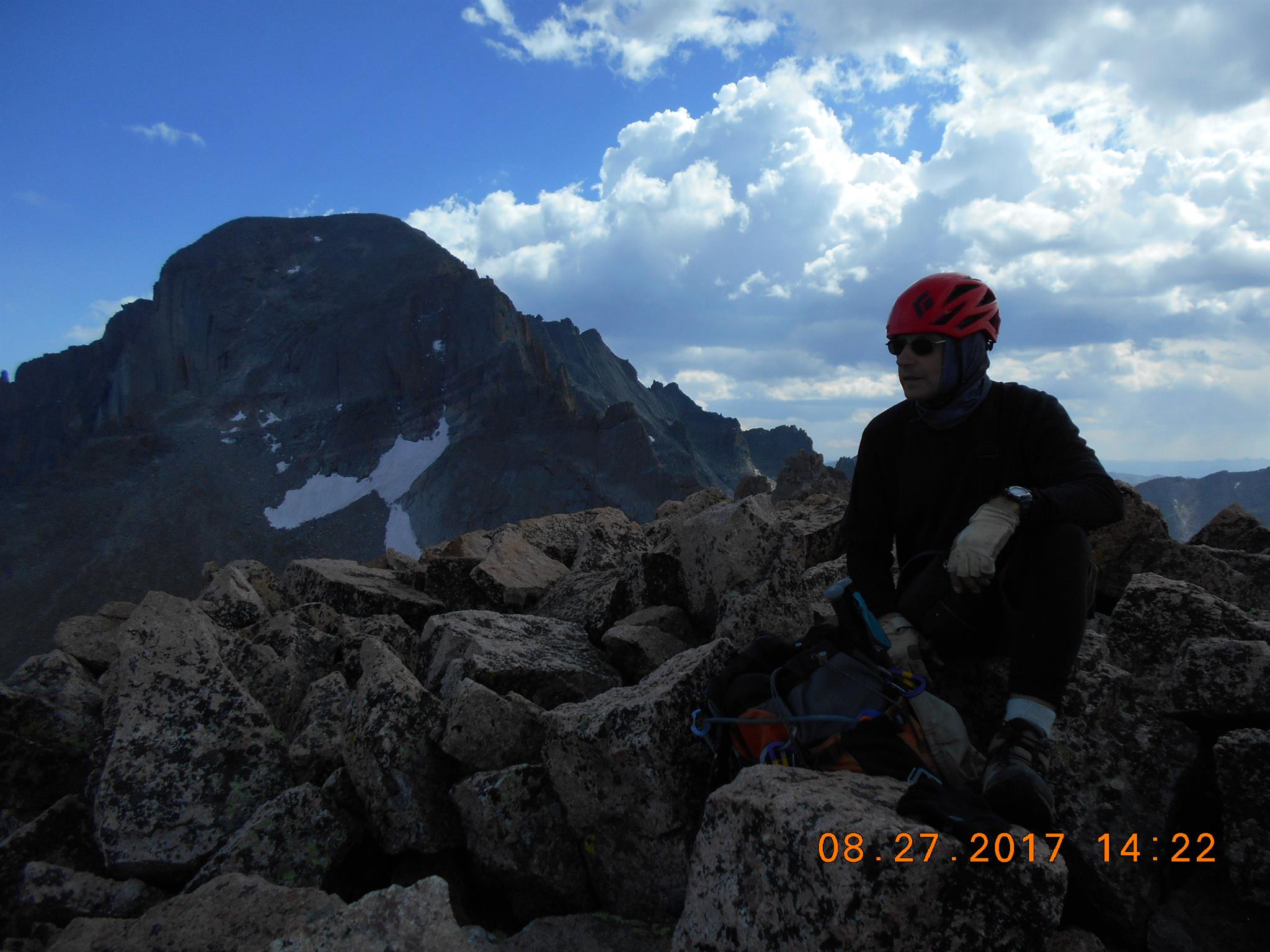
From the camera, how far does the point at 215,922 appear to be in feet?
10.3

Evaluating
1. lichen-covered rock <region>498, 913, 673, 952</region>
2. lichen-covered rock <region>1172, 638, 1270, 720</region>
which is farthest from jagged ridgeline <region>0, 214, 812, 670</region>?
lichen-covered rock <region>1172, 638, 1270, 720</region>

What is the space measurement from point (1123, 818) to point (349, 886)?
4102mm

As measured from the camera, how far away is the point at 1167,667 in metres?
4.15

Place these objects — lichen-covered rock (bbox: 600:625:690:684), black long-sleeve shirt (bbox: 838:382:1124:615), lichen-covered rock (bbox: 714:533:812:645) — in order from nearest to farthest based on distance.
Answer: black long-sleeve shirt (bbox: 838:382:1124:615) < lichen-covered rock (bbox: 714:533:812:645) < lichen-covered rock (bbox: 600:625:690:684)

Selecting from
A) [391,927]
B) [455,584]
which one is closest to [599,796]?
[391,927]

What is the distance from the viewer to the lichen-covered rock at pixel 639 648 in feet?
17.1

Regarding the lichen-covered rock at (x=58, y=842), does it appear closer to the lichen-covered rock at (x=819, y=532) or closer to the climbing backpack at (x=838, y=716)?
the climbing backpack at (x=838, y=716)

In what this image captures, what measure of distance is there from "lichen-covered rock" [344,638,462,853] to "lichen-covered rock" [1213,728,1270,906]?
3762 mm

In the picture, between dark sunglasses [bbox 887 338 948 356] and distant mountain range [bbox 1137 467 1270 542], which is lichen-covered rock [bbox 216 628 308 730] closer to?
dark sunglasses [bbox 887 338 948 356]

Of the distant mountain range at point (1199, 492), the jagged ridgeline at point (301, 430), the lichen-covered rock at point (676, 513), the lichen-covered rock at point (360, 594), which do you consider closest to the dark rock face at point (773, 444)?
the jagged ridgeline at point (301, 430)

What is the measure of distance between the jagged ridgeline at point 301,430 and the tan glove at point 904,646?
72132 mm

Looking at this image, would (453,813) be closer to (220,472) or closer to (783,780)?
(783,780)

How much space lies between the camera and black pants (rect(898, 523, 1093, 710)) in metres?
3.18

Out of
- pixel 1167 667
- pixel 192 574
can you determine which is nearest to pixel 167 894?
pixel 1167 667
